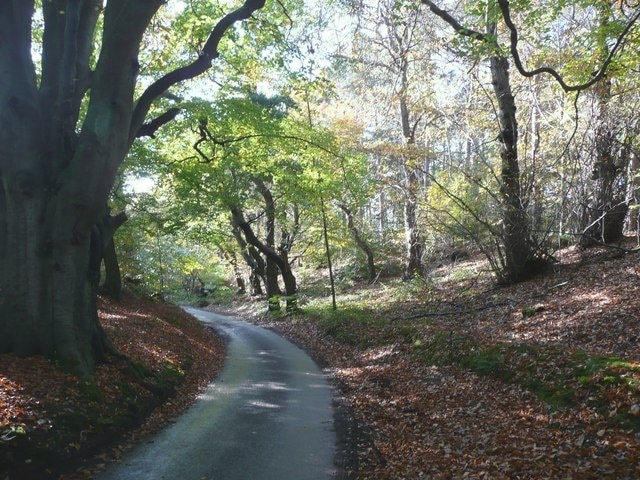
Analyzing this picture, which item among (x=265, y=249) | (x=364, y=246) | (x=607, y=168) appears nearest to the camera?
(x=607, y=168)

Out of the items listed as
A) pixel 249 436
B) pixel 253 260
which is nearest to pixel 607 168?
pixel 249 436

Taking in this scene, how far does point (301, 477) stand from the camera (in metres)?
6.08

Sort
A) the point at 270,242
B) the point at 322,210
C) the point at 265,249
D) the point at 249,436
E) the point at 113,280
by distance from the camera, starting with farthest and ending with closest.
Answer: the point at 270,242 → the point at 265,249 → the point at 322,210 → the point at 113,280 → the point at 249,436

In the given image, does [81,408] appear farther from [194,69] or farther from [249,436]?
[194,69]

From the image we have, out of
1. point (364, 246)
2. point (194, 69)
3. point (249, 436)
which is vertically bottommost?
point (249, 436)

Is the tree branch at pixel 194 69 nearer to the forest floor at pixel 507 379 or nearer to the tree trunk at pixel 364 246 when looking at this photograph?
the forest floor at pixel 507 379

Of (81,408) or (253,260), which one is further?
(253,260)

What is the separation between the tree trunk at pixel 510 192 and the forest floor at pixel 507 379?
2.36ft

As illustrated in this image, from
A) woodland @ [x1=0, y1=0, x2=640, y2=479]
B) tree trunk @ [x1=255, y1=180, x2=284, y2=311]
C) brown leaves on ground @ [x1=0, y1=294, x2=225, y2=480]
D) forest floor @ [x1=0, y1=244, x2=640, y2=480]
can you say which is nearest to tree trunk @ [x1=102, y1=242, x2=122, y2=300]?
woodland @ [x1=0, y1=0, x2=640, y2=479]

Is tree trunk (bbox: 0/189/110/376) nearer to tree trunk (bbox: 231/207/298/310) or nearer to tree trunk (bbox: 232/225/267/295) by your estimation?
tree trunk (bbox: 231/207/298/310)

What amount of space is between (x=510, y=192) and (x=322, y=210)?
9063mm

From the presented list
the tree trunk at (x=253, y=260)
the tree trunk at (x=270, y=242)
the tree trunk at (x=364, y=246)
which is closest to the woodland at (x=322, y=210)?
the tree trunk at (x=270, y=242)

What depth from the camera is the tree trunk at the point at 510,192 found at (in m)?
14.0

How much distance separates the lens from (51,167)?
802 cm
